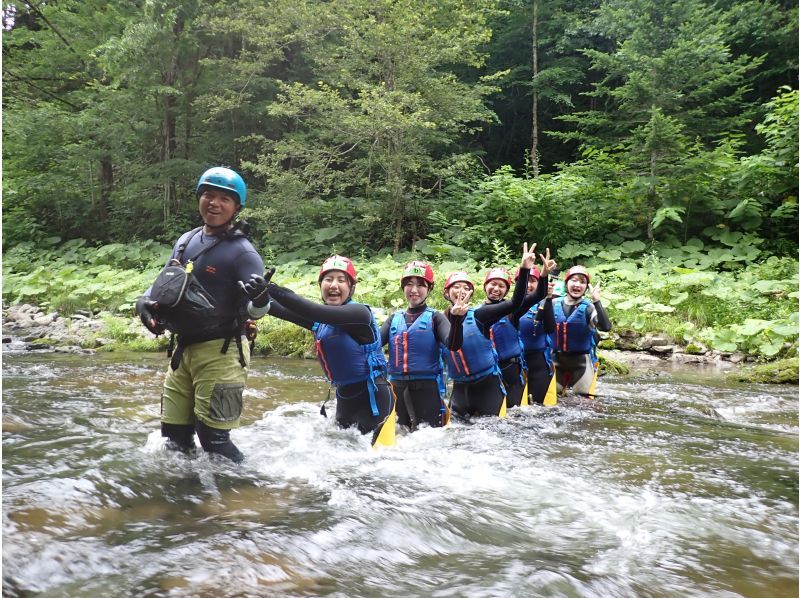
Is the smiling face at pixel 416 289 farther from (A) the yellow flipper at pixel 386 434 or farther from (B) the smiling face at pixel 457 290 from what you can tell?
(A) the yellow flipper at pixel 386 434

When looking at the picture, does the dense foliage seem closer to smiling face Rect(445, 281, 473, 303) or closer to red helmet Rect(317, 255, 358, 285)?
smiling face Rect(445, 281, 473, 303)

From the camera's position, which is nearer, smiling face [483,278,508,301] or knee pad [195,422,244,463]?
knee pad [195,422,244,463]

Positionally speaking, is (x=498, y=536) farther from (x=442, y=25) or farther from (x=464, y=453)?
(x=442, y=25)

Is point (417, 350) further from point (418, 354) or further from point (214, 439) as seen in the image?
point (214, 439)

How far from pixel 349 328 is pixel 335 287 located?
0.33 m

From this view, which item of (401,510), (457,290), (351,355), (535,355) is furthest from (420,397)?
(535,355)

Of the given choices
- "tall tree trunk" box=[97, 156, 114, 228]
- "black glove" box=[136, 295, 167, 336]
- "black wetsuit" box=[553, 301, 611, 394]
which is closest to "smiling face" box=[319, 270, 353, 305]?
"black glove" box=[136, 295, 167, 336]

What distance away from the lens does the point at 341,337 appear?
15.1 feet

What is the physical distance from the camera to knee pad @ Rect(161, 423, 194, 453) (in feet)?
12.8

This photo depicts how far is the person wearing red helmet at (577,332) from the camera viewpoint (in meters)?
7.70

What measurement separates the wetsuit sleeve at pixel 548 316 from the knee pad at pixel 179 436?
4.28m

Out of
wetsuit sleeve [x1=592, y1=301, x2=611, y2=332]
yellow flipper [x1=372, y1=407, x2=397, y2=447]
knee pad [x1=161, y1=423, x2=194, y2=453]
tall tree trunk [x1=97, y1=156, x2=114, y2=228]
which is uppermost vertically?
tall tree trunk [x1=97, y1=156, x2=114, y2=228]

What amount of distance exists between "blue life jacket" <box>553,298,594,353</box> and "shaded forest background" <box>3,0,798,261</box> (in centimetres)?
875

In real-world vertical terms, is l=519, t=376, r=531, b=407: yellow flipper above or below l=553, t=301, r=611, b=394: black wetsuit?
below
